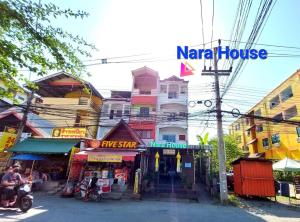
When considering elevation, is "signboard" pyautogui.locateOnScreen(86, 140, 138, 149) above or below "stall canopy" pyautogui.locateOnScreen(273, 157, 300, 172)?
above

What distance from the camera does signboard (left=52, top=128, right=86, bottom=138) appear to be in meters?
19.5

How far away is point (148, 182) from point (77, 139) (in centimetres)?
755

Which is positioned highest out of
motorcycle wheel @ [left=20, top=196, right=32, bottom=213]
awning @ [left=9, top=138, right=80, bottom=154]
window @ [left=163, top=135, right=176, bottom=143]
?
window @ [left=163, top=135, right=176, bottom=143]

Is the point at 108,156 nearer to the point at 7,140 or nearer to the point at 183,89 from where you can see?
the point at 7,140

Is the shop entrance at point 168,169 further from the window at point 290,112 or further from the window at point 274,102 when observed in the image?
the window at point 274,102

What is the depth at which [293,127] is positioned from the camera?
26.6 m

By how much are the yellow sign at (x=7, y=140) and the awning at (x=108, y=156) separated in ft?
23.3

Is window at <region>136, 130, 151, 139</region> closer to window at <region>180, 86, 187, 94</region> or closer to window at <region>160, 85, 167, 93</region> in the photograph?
window at <region>160, 85, 167, 93</region>

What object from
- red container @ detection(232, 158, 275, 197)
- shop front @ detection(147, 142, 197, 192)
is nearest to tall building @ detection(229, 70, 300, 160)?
red container @ detection(232, 158, 275, 197)

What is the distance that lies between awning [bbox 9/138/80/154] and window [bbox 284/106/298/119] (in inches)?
1030

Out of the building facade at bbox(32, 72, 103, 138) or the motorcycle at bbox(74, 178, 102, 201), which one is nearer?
the motorcycle at bbox(74, 178, 102, 201)

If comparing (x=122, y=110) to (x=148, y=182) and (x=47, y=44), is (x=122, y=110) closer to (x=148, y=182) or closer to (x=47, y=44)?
(x=148, y=182)

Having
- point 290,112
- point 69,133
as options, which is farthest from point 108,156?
point 290,112

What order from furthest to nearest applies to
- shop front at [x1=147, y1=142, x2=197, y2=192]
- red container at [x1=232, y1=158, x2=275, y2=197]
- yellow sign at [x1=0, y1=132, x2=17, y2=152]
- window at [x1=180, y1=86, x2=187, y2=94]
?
1. window at [x1=180, y1=86, x2=187, y2=94]
2. yellow sign at [x1=0, y1=132, x2=17, y2=152]
3. shop front at [x1=147, y1=142, x2=197, y2=192]
4. red container at [x1=232, y1=158, x2=275, y2=197]
